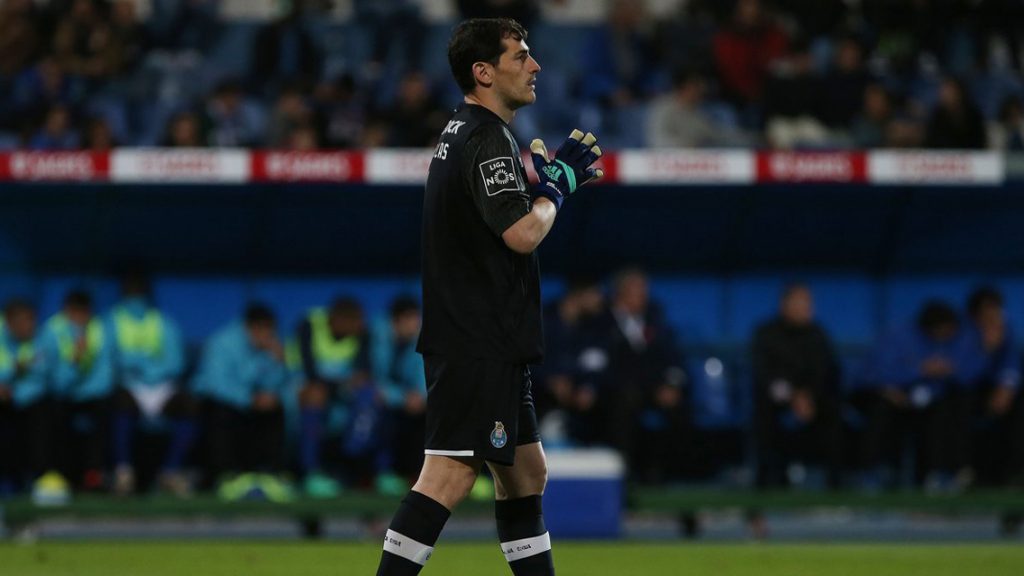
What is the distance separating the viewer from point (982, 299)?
12.6 meters

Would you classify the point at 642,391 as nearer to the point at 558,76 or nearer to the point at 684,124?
the point at 684,124

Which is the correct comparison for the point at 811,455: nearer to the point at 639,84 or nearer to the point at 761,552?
the point at 761,552

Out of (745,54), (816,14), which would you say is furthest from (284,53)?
(816,14)

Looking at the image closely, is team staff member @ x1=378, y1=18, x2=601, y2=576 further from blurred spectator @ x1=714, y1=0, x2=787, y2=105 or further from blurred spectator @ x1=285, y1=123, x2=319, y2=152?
blurred spectator @ x1=714, y1=0, x2=787, y2=105

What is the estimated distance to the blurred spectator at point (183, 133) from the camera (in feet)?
41.1

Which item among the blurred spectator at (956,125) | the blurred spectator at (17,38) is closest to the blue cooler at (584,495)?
the blurred spectator at (956,125)

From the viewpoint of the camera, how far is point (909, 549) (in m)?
10.1

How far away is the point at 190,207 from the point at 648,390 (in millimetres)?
4094

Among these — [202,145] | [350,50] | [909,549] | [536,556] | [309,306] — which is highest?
[350,50]

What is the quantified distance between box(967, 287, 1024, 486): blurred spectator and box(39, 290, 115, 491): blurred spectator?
6630 mm

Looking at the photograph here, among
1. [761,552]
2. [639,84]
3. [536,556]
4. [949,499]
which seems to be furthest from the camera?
[639,84]

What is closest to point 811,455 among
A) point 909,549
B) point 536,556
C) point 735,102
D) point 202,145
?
point 909,549

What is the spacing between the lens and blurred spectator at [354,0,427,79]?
49.4 feet

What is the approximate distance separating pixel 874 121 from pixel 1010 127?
1346 mm
